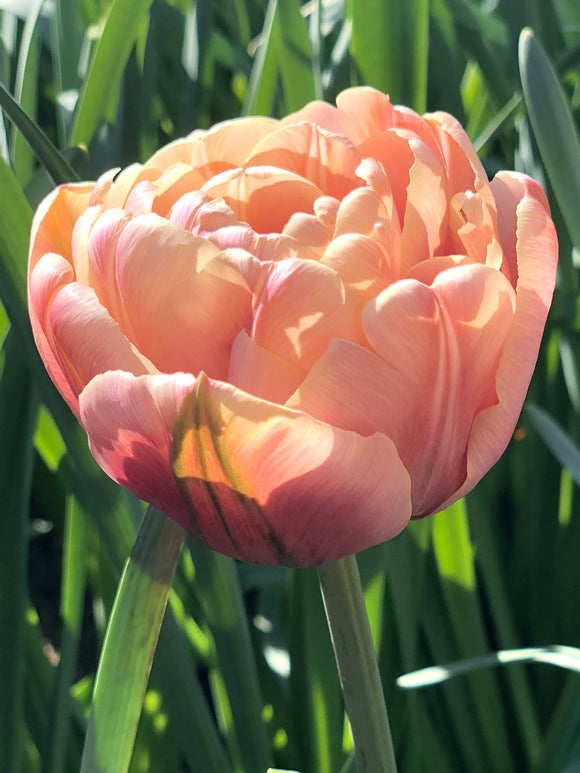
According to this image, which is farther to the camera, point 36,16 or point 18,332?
point 36,16

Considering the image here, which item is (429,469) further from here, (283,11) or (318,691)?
(283,11)

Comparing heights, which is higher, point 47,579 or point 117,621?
point 117,621

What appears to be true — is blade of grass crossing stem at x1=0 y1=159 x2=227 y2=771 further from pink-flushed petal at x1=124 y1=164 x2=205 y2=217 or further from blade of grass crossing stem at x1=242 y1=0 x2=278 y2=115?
blade of grass crossing stem at x1=242 y1=0 x2=278 y2=115

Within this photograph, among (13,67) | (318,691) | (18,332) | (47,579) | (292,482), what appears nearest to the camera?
(292,482)

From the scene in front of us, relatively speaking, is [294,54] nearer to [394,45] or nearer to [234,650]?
[394,45]

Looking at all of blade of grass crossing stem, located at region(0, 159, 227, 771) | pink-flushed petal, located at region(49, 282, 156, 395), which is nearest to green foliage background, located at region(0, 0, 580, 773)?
blade of grass crossing stem, located at region(0, 159, 227, 771)

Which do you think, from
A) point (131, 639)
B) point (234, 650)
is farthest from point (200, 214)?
point (234, 650)

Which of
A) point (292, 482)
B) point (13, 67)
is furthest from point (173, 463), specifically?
point (13, 67)
